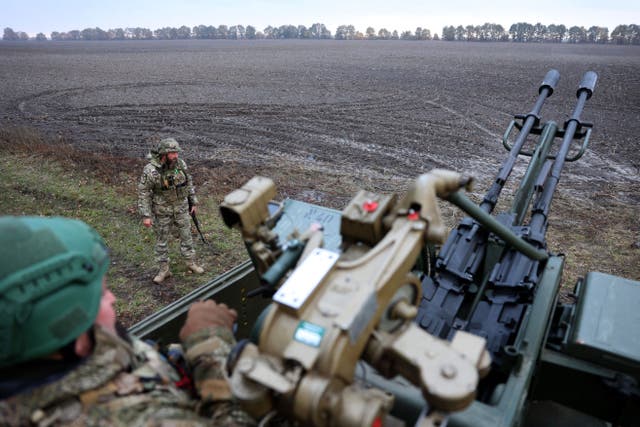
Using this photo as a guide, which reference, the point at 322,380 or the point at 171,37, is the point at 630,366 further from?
the point at 171,37

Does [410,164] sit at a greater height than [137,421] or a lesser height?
lesser

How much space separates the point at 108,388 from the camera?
4.93 feet

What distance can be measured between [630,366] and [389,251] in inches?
68.1

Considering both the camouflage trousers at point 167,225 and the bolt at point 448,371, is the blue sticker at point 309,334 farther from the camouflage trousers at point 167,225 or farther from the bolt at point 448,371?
the camouflage trousers at point 167,225

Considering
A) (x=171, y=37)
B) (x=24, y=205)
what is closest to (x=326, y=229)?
(x=24, y=205)

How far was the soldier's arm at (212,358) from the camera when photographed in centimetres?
175

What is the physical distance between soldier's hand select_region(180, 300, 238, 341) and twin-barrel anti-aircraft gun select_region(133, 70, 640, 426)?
148 mm

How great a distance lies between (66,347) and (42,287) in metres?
0.22

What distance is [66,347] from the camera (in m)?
1.43

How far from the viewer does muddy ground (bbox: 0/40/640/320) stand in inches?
383

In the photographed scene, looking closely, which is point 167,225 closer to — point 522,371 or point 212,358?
point 212,358

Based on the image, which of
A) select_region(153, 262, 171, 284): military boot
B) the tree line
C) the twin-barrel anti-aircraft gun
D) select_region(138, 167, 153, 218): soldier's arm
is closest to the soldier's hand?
the twin-barrel anti-aircraft gun

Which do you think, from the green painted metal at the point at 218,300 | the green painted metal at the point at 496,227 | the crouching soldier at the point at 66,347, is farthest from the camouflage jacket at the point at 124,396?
the green painted metal at the point at 496,227

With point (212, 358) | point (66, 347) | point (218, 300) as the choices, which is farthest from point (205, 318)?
point (218, 300)
